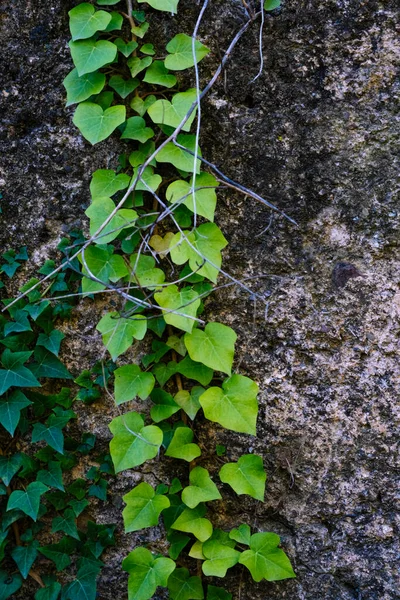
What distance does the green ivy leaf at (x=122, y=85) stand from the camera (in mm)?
1252

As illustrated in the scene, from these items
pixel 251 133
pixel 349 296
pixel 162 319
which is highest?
pixel 251 133

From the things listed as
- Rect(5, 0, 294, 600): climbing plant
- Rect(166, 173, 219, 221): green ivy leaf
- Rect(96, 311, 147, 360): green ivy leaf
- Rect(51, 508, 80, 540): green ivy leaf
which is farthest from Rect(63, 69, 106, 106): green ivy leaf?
Rect(51, 508, 80, 540): green ivy leaf

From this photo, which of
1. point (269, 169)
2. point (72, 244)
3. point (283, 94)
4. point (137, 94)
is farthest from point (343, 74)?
point (72, 244)

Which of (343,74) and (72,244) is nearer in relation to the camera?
(343,74)

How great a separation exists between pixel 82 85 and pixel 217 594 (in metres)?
1.18

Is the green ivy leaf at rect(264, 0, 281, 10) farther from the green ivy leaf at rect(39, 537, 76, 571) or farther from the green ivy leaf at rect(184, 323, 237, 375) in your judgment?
the green ivy leaf at rect(39, 537, 76, 571)

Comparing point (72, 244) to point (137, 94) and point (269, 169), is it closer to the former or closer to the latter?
point (137, 94)

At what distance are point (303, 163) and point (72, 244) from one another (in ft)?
1.86

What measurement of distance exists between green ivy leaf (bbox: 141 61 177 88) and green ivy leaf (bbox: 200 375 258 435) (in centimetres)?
67

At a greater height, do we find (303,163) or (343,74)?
(343,74)

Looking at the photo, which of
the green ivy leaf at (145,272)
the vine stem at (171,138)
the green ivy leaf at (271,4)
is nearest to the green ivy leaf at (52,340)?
the vine stem at (171,138)

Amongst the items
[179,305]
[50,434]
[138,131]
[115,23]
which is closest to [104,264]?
[179,305]

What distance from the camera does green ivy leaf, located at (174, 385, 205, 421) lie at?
1257 millimetres

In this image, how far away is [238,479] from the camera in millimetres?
1192
